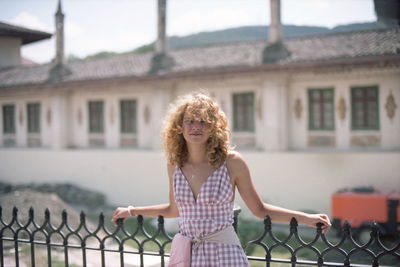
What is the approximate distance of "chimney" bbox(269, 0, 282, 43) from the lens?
14.2 m

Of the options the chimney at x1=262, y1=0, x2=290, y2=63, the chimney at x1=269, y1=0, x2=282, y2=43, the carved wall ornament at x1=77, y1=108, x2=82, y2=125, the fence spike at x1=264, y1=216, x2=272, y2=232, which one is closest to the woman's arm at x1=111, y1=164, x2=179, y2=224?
the fence spike at x1=264, y1=216, x2=272, y2=232

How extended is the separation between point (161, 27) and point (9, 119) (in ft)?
28.4

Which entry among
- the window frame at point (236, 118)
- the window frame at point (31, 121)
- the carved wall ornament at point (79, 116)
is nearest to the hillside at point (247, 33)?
the window frame at point (236, 118)

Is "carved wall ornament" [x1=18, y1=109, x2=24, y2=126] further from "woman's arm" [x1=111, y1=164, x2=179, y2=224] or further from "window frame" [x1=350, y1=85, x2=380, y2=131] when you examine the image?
"woman's arm" [x1=111, y1=164, x2=179, y2=224]

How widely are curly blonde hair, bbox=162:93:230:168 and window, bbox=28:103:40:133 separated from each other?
1742 centimetres

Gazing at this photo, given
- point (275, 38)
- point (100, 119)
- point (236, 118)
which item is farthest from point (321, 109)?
point (100, 119)

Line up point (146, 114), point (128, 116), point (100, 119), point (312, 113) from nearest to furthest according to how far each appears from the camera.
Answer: point (312, 113) < point (146, 114) < point (128, 116) < point (100, 119)

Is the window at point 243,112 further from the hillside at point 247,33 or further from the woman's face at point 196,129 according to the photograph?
the woman's face at point 196,129

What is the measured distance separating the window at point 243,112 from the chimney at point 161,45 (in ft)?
10.9

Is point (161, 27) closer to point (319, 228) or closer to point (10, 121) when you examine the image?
point (10, 121)

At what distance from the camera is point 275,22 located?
46.8 ft

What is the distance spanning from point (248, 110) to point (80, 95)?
24.4 ft

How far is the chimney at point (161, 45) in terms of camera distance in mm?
16062

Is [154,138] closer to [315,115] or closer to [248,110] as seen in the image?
[248,110]
